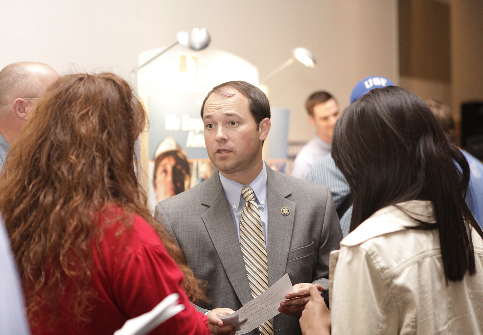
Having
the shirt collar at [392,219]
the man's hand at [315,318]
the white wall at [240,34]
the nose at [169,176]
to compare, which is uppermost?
the white wall at [240,34]

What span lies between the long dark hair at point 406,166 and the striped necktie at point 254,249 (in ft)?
2.25

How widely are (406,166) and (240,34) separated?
4.04m

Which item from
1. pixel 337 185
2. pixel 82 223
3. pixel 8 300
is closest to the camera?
pixel 8 300

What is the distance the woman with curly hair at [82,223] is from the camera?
1123mm

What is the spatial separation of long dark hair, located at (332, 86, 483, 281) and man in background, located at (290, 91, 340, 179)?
3327 millimetres

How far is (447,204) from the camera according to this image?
126 centimetres

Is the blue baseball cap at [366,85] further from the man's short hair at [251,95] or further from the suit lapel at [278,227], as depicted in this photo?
the suit lapel at [278,227]

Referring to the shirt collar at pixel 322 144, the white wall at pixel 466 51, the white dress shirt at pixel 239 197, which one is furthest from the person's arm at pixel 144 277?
the white wall at pixel 466 51

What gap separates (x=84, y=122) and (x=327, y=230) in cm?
126

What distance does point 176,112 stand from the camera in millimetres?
3471

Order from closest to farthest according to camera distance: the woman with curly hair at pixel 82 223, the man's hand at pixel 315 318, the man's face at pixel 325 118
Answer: the woman with curly hair at pixel 82 223, the man's hand at pixel 315 318, the man's face at pixel 325 118

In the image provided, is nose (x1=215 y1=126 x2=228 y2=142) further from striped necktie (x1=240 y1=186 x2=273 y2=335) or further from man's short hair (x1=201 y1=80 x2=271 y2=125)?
striped necktie (x1=240 y1=186 x2=273 y2=335)

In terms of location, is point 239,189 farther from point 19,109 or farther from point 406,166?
point 19,109

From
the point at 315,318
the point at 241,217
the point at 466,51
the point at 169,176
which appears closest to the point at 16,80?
the point at 241,217
